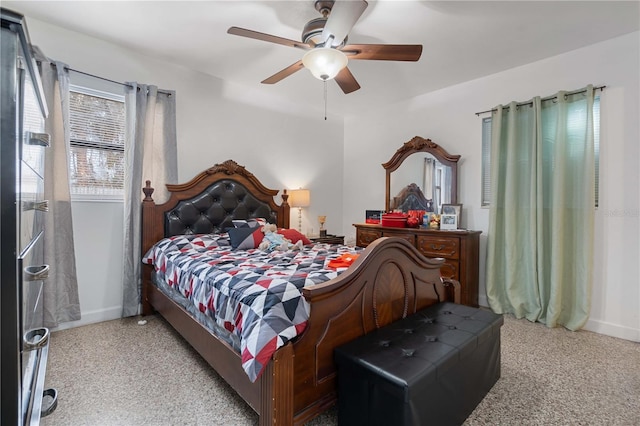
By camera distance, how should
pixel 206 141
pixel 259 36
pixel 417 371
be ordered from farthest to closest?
pixel 206 141 < pixel 259 36 < pixel 417 371

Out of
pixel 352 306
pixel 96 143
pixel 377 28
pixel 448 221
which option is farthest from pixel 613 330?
pixel 96 143

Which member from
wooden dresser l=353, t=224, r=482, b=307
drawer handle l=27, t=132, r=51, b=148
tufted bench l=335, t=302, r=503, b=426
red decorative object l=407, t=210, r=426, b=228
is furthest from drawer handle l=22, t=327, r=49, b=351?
red decorative object l=407, t=210, r=426, b=228

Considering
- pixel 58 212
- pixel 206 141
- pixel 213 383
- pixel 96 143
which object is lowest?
pixel 213 383

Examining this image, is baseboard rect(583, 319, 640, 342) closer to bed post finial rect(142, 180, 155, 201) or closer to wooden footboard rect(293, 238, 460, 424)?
wooden footboard rect(293, 238, 460, 424)

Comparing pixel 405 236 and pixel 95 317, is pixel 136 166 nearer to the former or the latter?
pixel 95 317

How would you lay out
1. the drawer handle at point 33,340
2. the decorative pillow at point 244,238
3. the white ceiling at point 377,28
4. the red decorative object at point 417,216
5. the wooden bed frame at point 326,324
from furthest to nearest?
the red decorative object at point 417,216 < the decorative pillow at point 244,238 < the white ceiling at point 377,28 < the wooden bed frame at point 326,324 < the drawer handle at point 33,340

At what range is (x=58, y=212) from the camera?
254cm

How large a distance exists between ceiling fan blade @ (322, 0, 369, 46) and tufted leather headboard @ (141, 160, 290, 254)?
86.7 inches

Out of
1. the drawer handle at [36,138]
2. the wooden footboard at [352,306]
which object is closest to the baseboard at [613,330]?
the wooden footboard at [352,306]

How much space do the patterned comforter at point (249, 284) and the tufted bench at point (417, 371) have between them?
35cm

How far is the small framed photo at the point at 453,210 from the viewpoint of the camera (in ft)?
11.7

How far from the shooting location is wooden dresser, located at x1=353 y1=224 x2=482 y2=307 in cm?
321

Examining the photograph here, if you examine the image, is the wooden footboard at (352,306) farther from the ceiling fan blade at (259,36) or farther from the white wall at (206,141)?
the white wall at (206,141)

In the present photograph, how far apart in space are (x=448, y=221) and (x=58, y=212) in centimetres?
392
